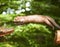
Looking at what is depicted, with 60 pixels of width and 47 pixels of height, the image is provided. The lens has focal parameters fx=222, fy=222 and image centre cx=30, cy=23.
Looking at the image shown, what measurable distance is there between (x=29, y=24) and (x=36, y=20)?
0.08 meters

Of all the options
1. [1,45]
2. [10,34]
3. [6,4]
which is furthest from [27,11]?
[1,45]

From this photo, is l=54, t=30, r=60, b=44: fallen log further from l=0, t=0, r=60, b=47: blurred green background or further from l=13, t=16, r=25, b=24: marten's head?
l=13, t=16, r=25, b=24: marten's head

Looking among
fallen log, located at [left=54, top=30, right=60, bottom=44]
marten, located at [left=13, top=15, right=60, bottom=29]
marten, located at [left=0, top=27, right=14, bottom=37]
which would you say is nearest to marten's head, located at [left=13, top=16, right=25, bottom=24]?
marten, located at [left=13, top=15, right=60, bottom=29]

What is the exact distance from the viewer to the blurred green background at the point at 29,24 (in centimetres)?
182

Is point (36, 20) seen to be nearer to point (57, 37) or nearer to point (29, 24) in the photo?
point (29, 24)

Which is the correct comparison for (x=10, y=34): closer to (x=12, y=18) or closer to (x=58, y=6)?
(x=12, y=18)

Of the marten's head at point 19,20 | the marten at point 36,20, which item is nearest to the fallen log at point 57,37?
the marten at point 36,20

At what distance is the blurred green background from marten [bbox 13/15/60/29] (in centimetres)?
4

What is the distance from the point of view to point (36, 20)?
204cm

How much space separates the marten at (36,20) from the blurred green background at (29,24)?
4 cm

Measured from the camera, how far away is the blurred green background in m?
1.82

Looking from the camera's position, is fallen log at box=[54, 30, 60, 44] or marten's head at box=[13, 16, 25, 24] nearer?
fallen log at box=[54, 30, 60, 44]

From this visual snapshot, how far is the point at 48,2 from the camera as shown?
8.30 feet

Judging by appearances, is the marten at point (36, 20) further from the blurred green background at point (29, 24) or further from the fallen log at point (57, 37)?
the fallen log at point (57, 37)
